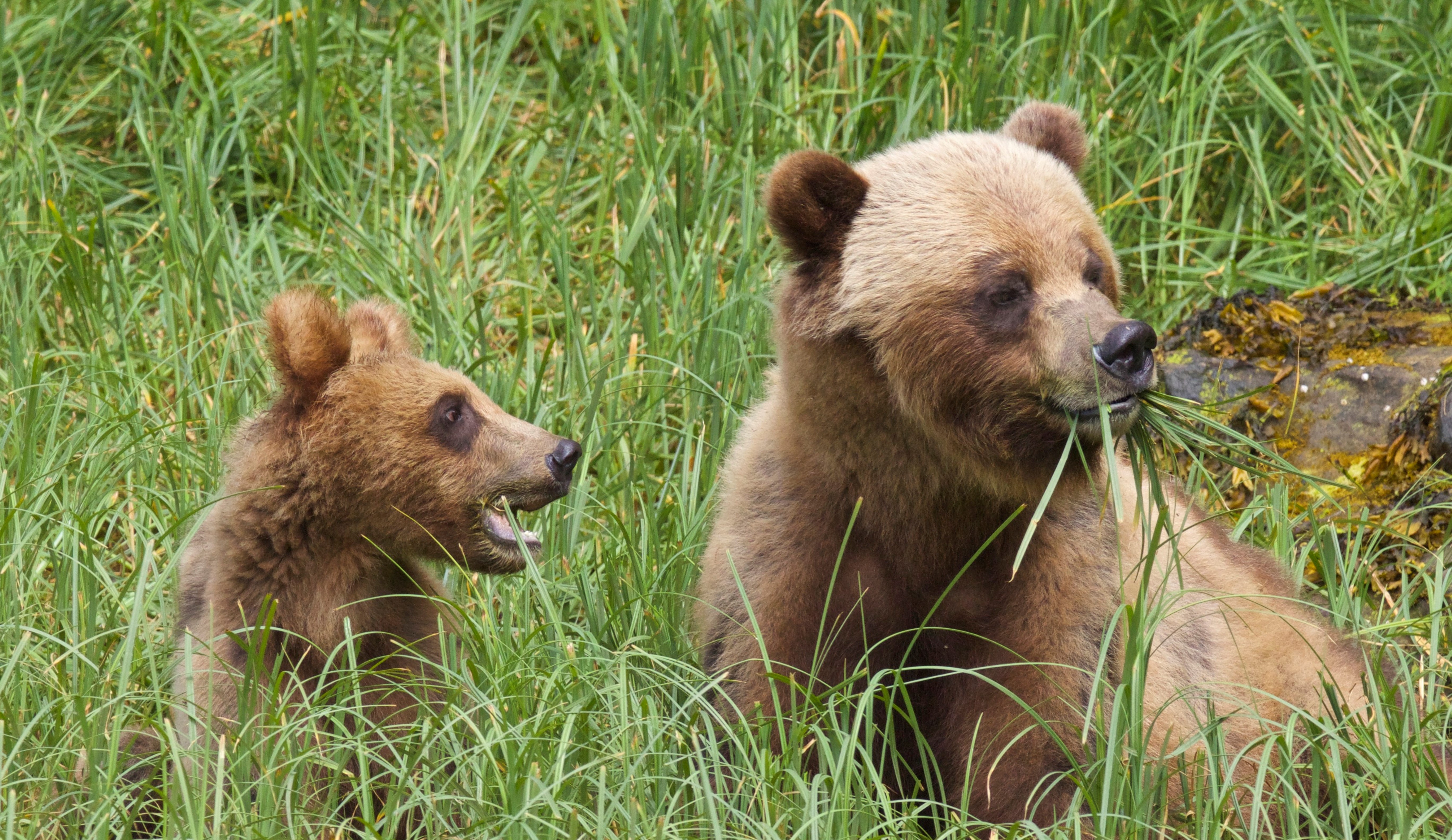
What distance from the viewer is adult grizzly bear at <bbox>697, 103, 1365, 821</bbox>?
3.62 m

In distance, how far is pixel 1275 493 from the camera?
15.8 feet

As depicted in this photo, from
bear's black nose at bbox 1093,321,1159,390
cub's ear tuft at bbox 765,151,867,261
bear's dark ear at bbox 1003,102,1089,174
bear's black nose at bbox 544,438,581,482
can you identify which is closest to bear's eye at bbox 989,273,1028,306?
bear's black nose at bbox 1093,321,1159,390

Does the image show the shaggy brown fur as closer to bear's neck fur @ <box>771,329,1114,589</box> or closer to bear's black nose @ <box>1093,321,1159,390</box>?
bear's neck fur @ <box>771,329,1114,589</box>

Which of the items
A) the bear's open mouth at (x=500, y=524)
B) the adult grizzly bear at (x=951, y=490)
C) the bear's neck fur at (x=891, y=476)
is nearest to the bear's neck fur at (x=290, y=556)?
the bear's open mouth at (x=500, y=524)

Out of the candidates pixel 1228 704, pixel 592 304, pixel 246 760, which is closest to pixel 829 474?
pixel 1228 704

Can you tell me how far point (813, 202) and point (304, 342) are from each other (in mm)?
1384

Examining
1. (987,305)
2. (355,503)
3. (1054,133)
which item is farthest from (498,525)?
(1054,133)

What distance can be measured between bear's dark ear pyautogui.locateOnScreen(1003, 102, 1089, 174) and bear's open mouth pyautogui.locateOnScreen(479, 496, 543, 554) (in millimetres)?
1689

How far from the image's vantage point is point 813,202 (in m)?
3.82

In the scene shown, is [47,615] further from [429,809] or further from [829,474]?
[829,474]

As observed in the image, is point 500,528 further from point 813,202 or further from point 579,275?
point 579,275

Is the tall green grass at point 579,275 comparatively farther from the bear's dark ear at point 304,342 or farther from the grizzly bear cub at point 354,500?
the bear's dark ear at point 304,342

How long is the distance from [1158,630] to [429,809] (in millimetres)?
1854

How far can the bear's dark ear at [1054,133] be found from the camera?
4.12 meters
